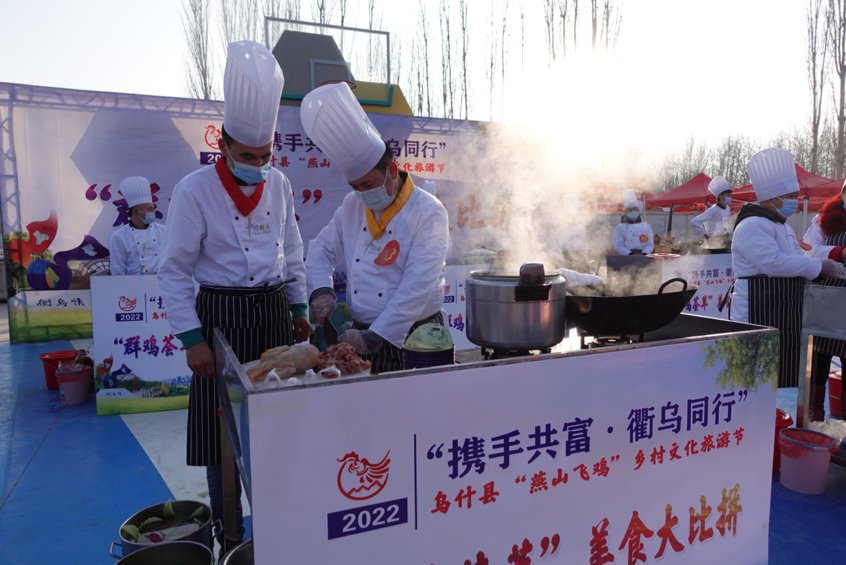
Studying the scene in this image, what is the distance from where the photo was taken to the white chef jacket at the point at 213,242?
7.04 feet

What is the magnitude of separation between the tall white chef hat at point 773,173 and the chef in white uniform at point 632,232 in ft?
16.9

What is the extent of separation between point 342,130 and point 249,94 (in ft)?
1.23

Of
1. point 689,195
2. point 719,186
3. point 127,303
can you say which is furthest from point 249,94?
point 689,195

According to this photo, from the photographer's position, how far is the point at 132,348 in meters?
4.62

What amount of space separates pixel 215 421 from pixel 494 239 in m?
6.29

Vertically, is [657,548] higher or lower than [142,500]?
higher

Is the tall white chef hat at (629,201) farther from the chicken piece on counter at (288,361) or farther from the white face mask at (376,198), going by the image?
the chicken piece on counter at (288,361)

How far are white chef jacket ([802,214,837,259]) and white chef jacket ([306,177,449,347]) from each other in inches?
125

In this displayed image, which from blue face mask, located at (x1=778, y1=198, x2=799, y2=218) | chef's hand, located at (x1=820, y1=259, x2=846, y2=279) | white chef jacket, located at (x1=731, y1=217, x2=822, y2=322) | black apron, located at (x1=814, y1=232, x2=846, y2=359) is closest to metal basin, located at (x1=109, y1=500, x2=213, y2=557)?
white chef jacket, located at (x1=731, y1=217, x2=822, y2=322)

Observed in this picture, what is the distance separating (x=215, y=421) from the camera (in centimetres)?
232

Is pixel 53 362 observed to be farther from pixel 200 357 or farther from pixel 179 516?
pixel 200 357

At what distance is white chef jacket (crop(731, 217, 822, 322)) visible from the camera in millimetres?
3574

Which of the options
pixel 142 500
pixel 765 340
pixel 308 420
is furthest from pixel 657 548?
pixel 142 500

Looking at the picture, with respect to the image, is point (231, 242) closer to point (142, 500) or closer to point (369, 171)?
point (369, 171)
